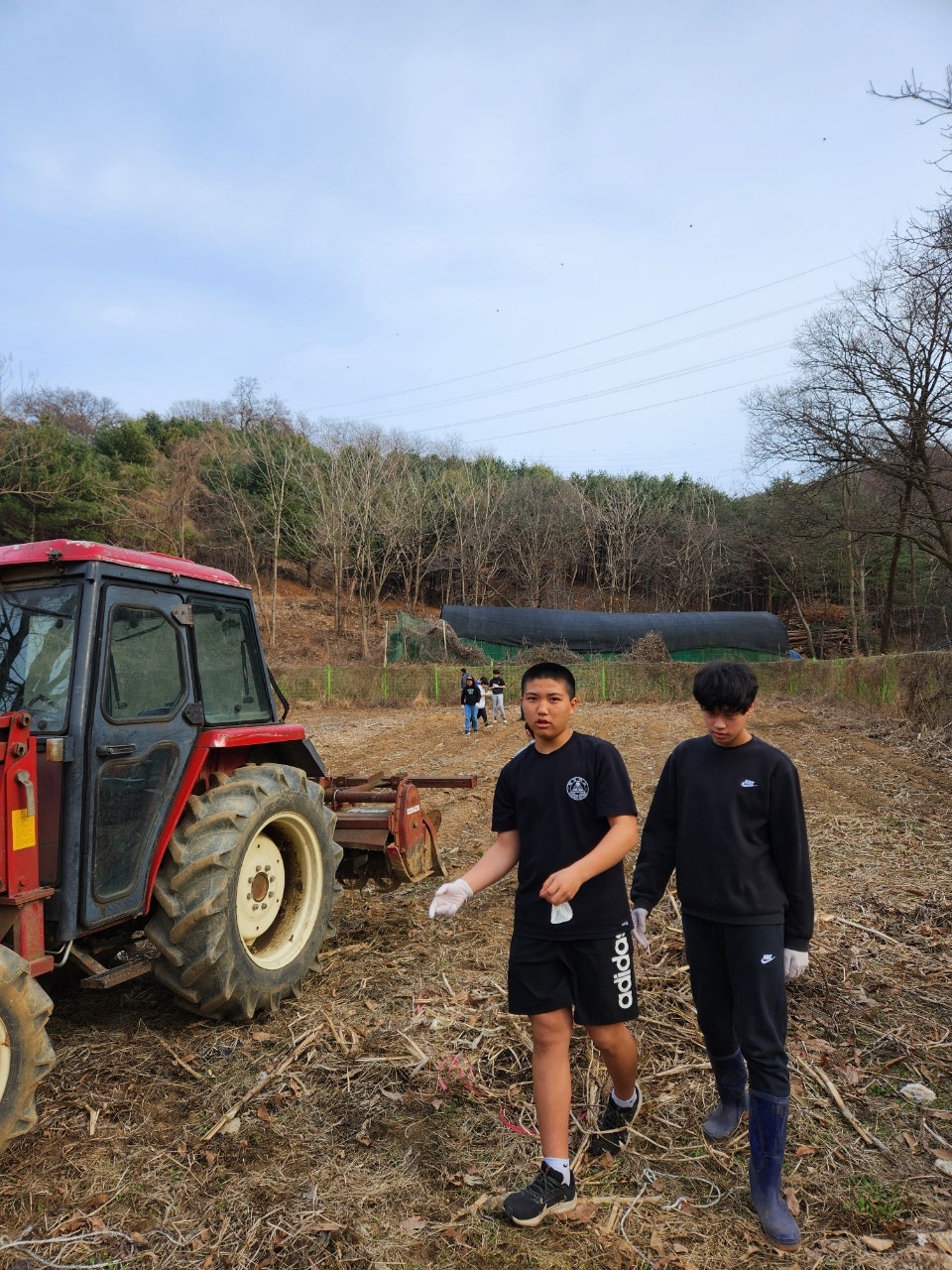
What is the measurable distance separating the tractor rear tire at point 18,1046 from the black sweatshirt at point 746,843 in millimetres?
2024

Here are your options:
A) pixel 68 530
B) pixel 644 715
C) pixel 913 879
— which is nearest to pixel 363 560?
pixel 68 530

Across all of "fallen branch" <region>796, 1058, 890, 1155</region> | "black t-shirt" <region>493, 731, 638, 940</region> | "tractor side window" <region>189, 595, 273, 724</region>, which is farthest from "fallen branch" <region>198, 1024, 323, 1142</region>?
"fallen branch" <region>796, 1058, 890, 1155</region>

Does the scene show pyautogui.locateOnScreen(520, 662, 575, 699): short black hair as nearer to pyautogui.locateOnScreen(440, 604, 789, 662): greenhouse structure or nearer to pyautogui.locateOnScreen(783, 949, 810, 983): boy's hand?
pyautogui.locateOnScreen(783, 949, 810, 983): boy's hand

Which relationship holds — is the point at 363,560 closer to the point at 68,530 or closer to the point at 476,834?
the point at 68,530

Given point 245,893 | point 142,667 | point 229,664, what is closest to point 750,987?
point 245,893

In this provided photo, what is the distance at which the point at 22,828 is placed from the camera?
3.11 m

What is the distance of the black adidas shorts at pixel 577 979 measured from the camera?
2.62m

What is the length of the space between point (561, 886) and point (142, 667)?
231 centimetres

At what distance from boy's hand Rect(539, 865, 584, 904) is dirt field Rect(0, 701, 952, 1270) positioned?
3.34ft

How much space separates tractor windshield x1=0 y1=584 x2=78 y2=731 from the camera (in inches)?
137

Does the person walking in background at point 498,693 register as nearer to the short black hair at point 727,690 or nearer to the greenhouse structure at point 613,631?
the greenhouse structure at point 613,631

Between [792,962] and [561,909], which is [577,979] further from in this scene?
[792,962]

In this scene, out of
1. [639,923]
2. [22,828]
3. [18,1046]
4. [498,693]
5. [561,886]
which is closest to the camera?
[561,886]

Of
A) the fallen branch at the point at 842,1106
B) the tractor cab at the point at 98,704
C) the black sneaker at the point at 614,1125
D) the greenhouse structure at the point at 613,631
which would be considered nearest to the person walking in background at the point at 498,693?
the greenhouse structure at the point at 613,631
